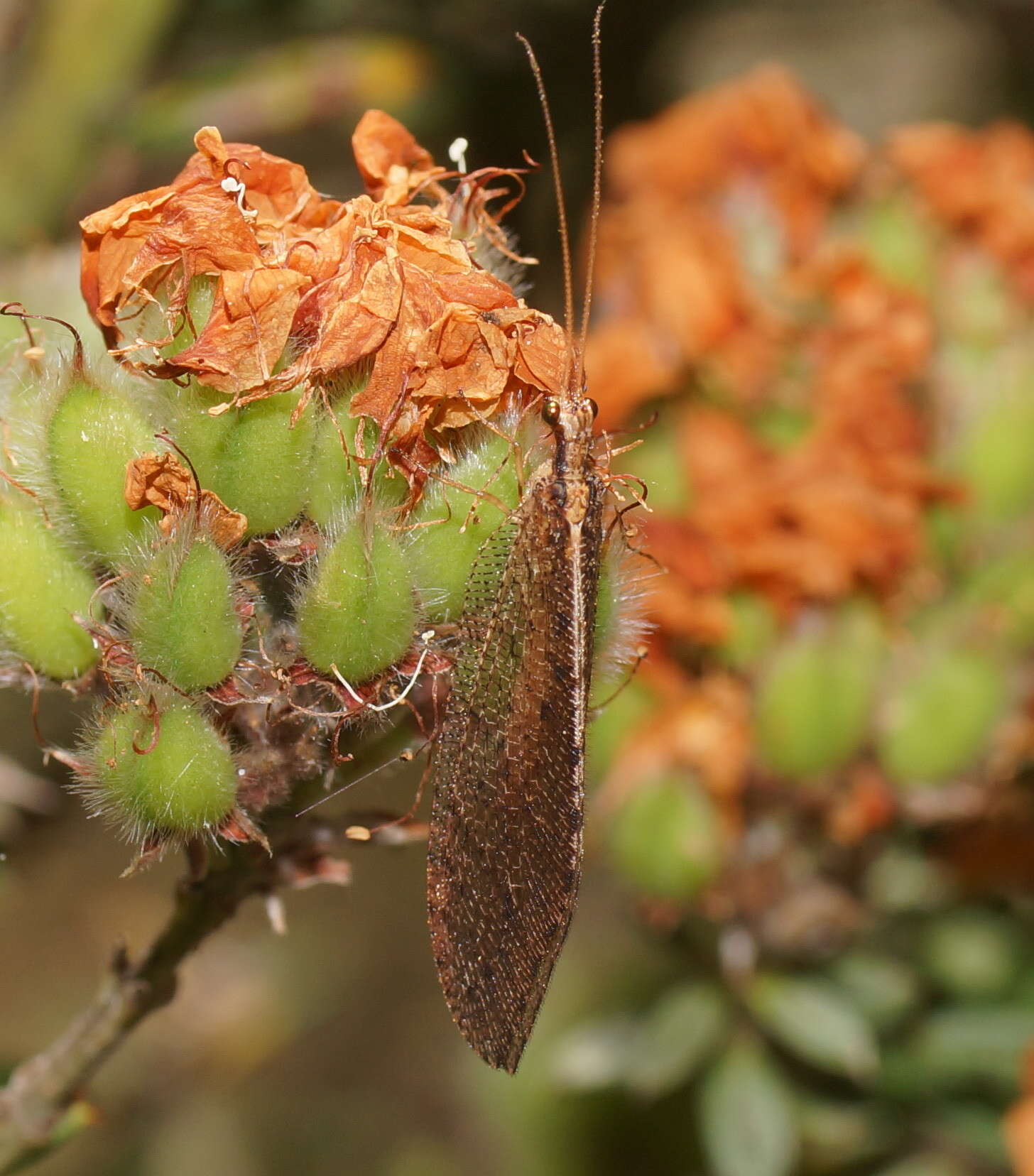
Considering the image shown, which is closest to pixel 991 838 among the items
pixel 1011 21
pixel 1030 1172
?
pixel 1030 1172

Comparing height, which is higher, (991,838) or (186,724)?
(186,724)

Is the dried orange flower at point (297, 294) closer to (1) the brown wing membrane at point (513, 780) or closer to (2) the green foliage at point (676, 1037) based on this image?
(1) the brown wing membrane at point (513, 780)

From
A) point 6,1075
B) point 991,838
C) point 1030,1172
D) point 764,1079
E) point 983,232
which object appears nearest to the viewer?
point 6,1075

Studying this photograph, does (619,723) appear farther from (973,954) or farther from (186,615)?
(186,615)

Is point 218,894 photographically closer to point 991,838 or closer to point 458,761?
point 458,761

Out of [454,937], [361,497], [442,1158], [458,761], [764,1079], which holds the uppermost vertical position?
[361,497]

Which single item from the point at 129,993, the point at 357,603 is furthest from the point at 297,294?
the point at 129,993
